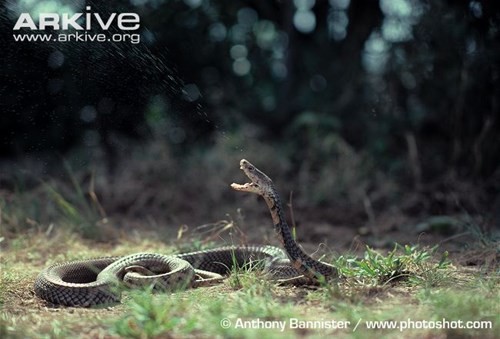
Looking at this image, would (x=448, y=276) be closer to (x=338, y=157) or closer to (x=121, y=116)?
(x=338, y=157)

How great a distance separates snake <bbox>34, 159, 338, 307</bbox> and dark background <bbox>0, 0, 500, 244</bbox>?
2.87 m

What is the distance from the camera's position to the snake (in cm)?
480

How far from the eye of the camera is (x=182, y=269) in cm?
517

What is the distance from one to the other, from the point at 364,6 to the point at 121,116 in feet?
17.7

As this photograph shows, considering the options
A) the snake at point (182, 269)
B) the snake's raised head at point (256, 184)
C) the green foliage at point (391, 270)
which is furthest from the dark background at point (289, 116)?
the snake's raised head at point (256, 184)

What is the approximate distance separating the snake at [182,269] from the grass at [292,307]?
13 cm

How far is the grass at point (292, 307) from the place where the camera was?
3605 mm

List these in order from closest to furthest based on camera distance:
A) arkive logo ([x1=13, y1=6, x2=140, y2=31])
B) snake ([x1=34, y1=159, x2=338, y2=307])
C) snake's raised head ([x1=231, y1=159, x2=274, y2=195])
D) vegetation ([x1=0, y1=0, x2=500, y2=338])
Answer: vegetation ([x1=0, y1=0, x2=500, y2=338]) → snake ([x1=34, y1=159, x2=338, y2=307]) → snake's raised head ([x1=231, y1=159, x2=274, y2=195]) → arkive logo ([x1=13, y1=6, x2=140, y2=31])

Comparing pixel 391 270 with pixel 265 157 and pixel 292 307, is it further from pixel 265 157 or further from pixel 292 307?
pixel 265 157


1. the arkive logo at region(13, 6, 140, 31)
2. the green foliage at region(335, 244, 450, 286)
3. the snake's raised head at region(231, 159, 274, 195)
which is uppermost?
the arkive logo at region(13, 6, 140, 31)

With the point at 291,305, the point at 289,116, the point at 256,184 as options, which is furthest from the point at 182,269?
the point at 289,116

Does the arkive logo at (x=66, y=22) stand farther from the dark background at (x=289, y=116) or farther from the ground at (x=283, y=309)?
the ground at (x=283, y=309)

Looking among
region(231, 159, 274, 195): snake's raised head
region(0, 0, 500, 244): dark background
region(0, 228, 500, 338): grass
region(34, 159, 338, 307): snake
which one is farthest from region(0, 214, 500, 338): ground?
region(0, 0, 500, 244): dark background

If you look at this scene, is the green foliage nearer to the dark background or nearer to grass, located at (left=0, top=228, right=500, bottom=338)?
grass, located at (left=0, top=228, right=500, bottom=338)
